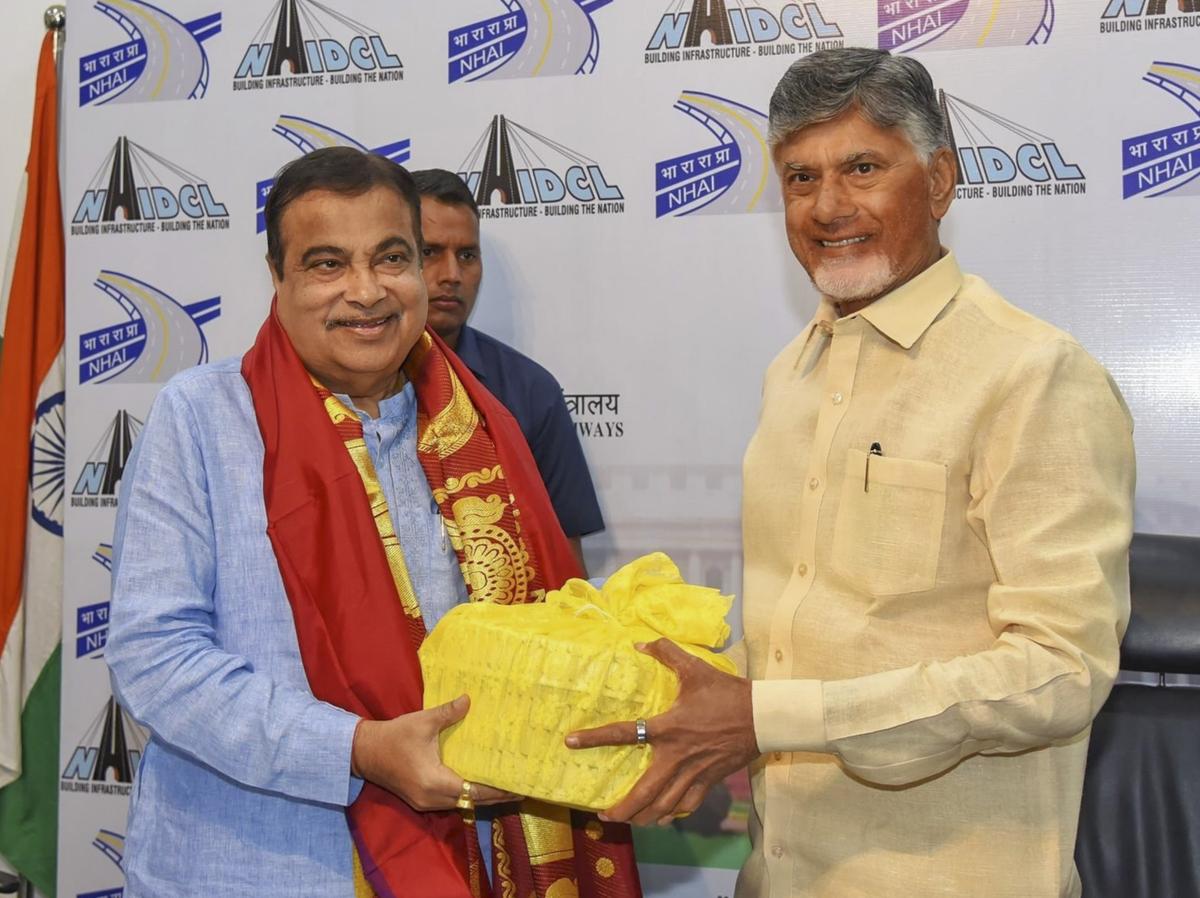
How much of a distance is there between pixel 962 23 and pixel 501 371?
63.8 inches

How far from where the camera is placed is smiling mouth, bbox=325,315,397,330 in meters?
2.03

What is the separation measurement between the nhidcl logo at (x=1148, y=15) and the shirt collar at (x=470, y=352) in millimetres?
1928

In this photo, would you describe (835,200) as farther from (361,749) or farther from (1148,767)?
(1148,767)

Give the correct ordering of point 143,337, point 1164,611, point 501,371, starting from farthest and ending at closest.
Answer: point 143,337
point 501,371
point 1164,611

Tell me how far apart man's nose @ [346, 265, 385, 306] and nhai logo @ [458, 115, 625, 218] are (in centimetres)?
159

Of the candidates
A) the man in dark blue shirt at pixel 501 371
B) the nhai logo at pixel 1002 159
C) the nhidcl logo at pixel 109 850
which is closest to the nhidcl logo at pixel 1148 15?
the nhai logo at pixel 1002 159

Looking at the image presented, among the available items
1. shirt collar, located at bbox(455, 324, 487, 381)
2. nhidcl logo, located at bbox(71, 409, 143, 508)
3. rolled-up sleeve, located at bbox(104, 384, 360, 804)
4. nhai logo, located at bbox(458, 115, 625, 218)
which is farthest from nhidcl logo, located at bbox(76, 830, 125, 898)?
nhai logo, located at bbox(458, 115, 625, 218)

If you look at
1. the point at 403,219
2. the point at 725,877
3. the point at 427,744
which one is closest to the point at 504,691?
the point at 427,744

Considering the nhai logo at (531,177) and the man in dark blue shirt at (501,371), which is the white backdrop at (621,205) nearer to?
the nhai logo at (531,177)

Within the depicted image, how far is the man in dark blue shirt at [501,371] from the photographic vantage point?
334 centimetres

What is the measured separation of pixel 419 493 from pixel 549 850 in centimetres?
67

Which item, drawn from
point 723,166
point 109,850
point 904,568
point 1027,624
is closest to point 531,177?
point 723,166

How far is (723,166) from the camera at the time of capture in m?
3.44

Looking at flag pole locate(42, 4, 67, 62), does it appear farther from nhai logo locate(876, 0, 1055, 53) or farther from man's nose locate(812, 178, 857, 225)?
man's nose locate(812, 178, 857, 225)
